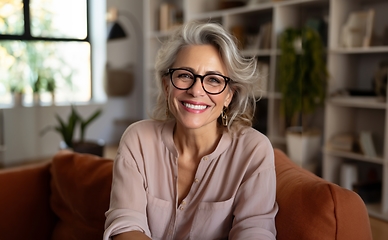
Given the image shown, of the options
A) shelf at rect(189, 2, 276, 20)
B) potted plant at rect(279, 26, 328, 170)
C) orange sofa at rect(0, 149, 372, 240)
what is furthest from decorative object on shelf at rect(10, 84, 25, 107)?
orange sofa at rect(0, 149, 372, 240)

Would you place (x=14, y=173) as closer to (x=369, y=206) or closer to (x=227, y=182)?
(x=227, y=182)

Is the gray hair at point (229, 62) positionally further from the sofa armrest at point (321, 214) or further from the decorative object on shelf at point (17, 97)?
the decorative object on shelf at point (17, 97)

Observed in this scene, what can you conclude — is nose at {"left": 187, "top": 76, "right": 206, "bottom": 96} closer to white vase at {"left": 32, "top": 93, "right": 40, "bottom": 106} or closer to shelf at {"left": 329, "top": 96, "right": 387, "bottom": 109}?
shelf at {"left": 329, "top": 96, "right": 387, "bottom": 109}

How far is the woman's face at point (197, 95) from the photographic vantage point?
126 centimetres

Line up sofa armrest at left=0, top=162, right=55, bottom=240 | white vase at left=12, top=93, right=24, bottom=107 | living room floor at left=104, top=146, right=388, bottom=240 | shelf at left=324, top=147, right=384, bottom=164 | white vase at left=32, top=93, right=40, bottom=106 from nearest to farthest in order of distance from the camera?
sofa armrest at left=0, top=162, right=55, bottom=240, living room floor at left=104, top=146, right=388, bottom=240, shelf at left=324, top=147, right=384, bottom=164, white vase at left=12, top=93, right=24, bottom=107, white vase at left=32, top=93, right=40, bottom=106

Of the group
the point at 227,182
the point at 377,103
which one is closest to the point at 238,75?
the point at 227,182

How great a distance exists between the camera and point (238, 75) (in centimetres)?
130

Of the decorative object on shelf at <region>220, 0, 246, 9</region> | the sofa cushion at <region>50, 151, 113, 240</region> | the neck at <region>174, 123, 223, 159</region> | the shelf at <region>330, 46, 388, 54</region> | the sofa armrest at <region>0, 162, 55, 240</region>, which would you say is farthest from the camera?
the decorative object on shelf at <region>220, 0, 246, 9</region>

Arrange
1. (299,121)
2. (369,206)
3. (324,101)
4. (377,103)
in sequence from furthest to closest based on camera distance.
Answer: (299,121), (324,101), (369,206), (377,103)

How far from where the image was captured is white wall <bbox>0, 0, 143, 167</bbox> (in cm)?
478

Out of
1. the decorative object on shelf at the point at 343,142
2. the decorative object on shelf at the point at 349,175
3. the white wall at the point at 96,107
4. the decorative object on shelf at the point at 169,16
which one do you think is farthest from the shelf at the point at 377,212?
the white wall at the point at 96,107

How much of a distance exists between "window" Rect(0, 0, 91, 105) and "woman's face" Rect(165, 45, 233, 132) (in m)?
4.04

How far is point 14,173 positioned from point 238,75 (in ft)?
3.30

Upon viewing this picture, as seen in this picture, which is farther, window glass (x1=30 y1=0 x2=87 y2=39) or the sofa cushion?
window glass (x1=30 y1=0 x2=87 y2=39)
